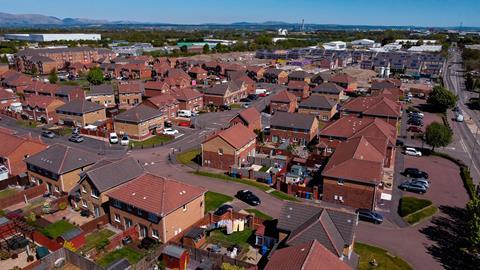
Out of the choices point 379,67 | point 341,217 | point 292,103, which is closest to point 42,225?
point 341,217

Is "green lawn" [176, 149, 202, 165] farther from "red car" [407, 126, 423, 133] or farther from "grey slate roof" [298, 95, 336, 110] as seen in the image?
"red car" [407, 126, 423, 133]

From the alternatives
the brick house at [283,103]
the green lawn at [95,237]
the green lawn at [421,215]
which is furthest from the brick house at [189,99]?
the green lawn at [421,215]

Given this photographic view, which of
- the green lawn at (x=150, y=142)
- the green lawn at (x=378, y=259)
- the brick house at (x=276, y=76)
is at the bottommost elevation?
the green lawn at (x=150, y=142)

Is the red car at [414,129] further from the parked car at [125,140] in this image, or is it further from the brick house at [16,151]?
the brick house at [16,151]

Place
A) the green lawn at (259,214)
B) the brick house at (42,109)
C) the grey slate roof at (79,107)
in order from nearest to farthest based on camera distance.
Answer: the green lawn at (259,214) < the grey slate roof at (79,107) < the brick house at (42,109)

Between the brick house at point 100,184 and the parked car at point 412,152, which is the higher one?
the brick house at point 100,184

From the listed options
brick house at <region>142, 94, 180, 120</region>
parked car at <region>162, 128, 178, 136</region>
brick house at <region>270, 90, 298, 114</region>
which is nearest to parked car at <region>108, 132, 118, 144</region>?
parked car at <region>162, 128, 178, 136</region>

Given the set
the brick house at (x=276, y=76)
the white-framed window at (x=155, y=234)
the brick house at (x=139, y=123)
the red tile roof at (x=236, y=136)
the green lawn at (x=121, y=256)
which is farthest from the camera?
the brick house at (x=276, y=76)
